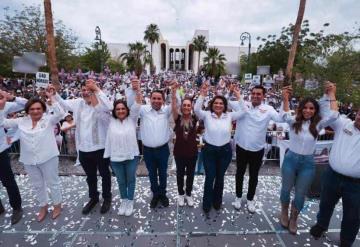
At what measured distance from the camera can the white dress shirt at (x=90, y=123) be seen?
3.24 metres

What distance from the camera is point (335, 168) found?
2.72 metres

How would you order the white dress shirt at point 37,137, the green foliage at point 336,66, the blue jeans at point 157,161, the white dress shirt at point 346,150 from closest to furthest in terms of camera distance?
the white dress shirt at point 346,150 → the white dress shirt at point 37,137 → the blue jeans at point 157,161 → the green foliage at point 336,66

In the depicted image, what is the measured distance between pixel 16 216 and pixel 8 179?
53 centimetres

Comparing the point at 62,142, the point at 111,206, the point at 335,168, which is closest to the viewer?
the point at 335,168

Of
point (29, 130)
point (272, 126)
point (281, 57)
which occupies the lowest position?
point (272, 126)

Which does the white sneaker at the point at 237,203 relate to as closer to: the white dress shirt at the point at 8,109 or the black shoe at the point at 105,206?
the black shoe at the point at 105,206

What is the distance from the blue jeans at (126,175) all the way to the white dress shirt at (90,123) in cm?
34

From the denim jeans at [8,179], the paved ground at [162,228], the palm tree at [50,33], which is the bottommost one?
the paved ground at [162,228]

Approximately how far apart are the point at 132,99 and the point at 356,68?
1313 cm

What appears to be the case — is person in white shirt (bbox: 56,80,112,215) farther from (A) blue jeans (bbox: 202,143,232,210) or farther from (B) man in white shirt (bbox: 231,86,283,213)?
(B) man in white shirt (bbox: 231,86,283,213)

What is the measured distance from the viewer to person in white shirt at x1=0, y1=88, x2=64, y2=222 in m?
3.07

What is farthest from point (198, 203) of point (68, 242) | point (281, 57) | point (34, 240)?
point (281, 57)

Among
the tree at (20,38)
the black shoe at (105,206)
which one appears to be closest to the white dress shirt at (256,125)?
the black shoe at (105,206)

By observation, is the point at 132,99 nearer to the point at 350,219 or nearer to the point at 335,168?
the point at 335,168
